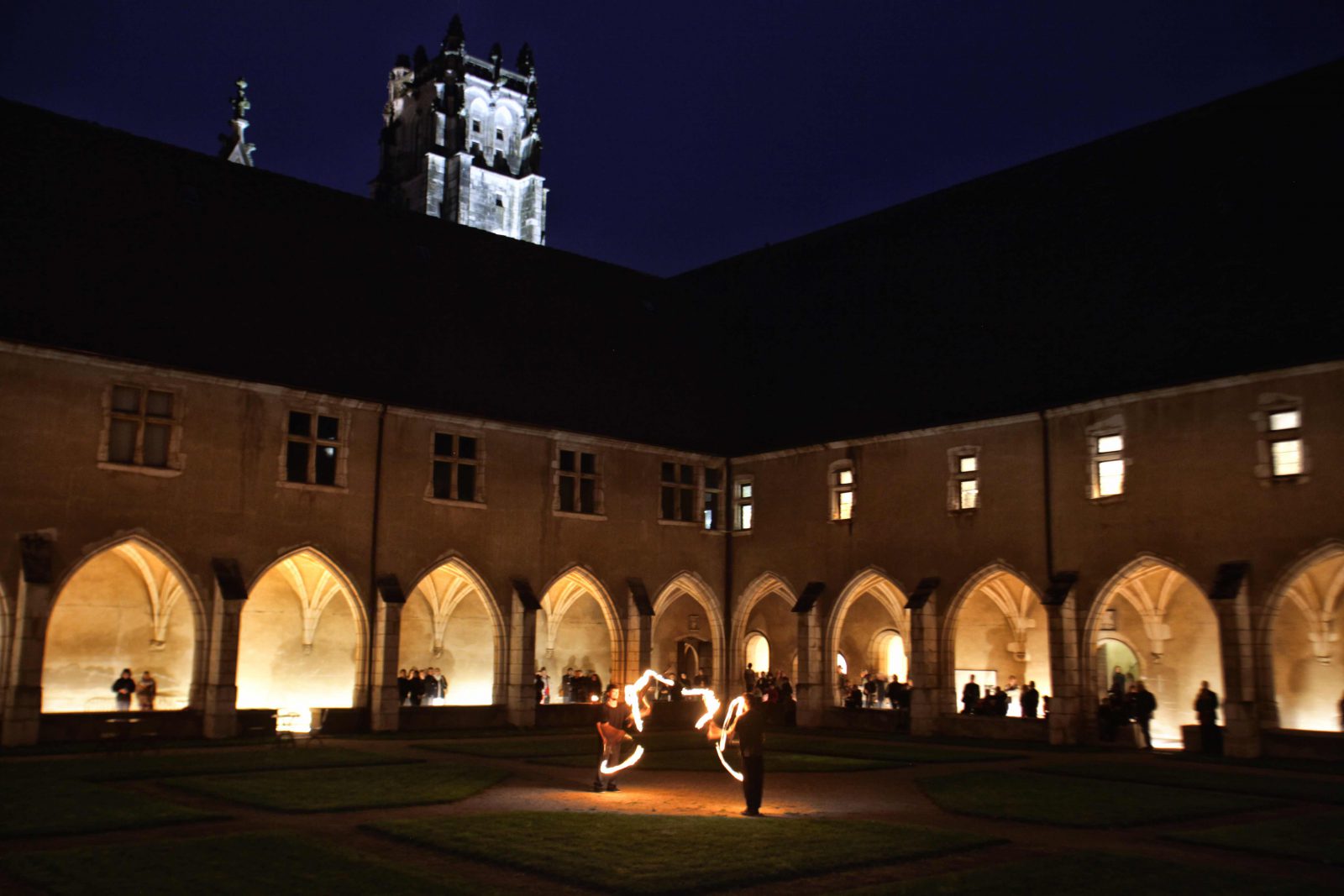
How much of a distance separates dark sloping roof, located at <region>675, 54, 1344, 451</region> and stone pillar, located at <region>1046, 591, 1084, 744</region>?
4017mm

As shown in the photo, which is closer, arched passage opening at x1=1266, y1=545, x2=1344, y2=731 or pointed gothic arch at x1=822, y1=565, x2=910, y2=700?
arched passage opening at x1=1266, y1=545, x2=1344, y2=731

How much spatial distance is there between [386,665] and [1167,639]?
49.5 feet

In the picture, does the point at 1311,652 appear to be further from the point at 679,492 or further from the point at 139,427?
the point at 139,427

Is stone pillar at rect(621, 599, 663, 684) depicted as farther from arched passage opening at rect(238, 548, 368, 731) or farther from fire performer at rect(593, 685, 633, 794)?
fire performer at rect(593, 685, 633, 794)

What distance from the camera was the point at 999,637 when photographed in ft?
92.1

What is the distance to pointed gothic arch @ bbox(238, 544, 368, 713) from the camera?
1032 inches

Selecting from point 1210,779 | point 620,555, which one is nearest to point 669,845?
point 1210,779

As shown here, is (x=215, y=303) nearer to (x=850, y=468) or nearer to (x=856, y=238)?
(x=850, y=468)

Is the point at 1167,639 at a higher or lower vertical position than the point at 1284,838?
higher

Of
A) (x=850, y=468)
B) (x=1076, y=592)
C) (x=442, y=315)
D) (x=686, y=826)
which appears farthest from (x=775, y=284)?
(x=686, y=826)

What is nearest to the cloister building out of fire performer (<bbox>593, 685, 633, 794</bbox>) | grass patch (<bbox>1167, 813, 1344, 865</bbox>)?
grass patch (<bbox>1167, 813, 1344, 865</bbox>)

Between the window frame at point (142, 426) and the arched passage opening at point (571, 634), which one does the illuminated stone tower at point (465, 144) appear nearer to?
the arched passage opening at point (571, 634)

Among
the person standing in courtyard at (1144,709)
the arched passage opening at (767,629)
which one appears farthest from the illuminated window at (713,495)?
the person standing in courtyard at (1144,709)

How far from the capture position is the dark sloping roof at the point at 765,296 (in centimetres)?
2241
